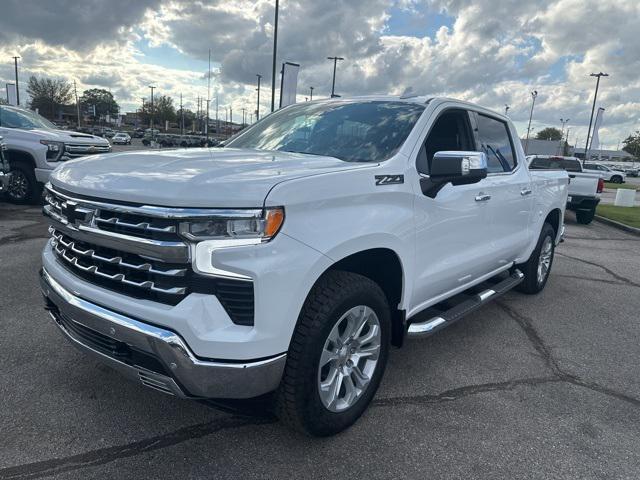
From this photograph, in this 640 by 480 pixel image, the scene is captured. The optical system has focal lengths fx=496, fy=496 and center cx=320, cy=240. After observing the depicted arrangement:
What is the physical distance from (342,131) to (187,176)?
5.28 feet

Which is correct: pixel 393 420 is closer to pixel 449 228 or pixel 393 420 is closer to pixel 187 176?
pixel 449 228

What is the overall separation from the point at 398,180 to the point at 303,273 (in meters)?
1.02

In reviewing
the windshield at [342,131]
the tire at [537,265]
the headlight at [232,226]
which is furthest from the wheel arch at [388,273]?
the tire at [537,265]

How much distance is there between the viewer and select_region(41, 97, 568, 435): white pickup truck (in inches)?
84.9

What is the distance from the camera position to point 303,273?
230 centimetres

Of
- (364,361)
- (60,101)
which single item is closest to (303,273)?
(364,361)

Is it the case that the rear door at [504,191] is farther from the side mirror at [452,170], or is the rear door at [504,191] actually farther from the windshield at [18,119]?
the windshield at [18,119]

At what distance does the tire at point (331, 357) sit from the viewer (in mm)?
2402

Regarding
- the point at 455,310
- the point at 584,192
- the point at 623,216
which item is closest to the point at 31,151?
the point at 455,310

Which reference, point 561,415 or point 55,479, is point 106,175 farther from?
point 561,415

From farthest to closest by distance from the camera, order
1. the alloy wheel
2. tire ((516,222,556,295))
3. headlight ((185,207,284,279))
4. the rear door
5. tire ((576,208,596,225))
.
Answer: tire ((576,208,596,225)) < the alloy wheel < tire ((516,222,556,295)) < the rear door < headlight ((185,207,284,279))

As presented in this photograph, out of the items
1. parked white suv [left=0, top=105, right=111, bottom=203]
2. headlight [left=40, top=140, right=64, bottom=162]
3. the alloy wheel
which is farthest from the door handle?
headlight [left=40, top=140, right=64, bottom=162]

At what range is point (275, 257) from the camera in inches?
86.7

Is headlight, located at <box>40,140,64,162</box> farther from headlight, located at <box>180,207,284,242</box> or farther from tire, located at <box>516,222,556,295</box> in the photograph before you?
headlight, located at <box>180,207,284,242</box>
